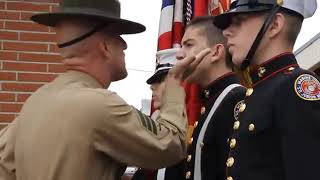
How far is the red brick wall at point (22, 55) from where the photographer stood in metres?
4.04

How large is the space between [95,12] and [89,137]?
19.9 inches

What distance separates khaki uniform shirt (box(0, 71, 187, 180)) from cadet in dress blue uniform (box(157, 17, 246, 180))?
0.94ft

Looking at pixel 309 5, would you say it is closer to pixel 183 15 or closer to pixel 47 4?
pixel 183 15

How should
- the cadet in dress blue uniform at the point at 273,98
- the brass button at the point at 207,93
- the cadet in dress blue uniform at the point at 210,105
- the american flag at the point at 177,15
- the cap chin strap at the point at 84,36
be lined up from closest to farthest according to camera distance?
the cadet in dress blue uniform at the point at 273,98 < the cap chin strap at the point at 84,36 < the cadet in dress blue uniform at the point at 210,105 < the brass button at the point at 207,93 < the american flag at the point at 177,15

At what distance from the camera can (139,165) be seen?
8.43 ft

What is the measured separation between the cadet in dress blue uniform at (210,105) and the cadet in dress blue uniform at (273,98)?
0.33 metres

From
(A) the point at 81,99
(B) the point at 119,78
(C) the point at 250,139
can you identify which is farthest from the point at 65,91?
(C) the point at 250,139

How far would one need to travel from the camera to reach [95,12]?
2.67 metres

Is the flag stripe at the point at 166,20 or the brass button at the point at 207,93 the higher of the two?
the flag stripe at the point at 166,20

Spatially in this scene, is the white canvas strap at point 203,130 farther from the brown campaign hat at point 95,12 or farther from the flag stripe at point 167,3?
the flag stripe at point 167,3

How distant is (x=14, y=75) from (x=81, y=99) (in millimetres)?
1648

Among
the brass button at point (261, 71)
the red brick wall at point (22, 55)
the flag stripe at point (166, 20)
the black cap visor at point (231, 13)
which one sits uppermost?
the black cap visor at point (231, 13)

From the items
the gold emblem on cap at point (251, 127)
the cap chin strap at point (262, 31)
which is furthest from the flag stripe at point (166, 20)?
the gold emblem on cap at point (251, 127)

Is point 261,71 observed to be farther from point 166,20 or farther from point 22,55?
point 22,55
